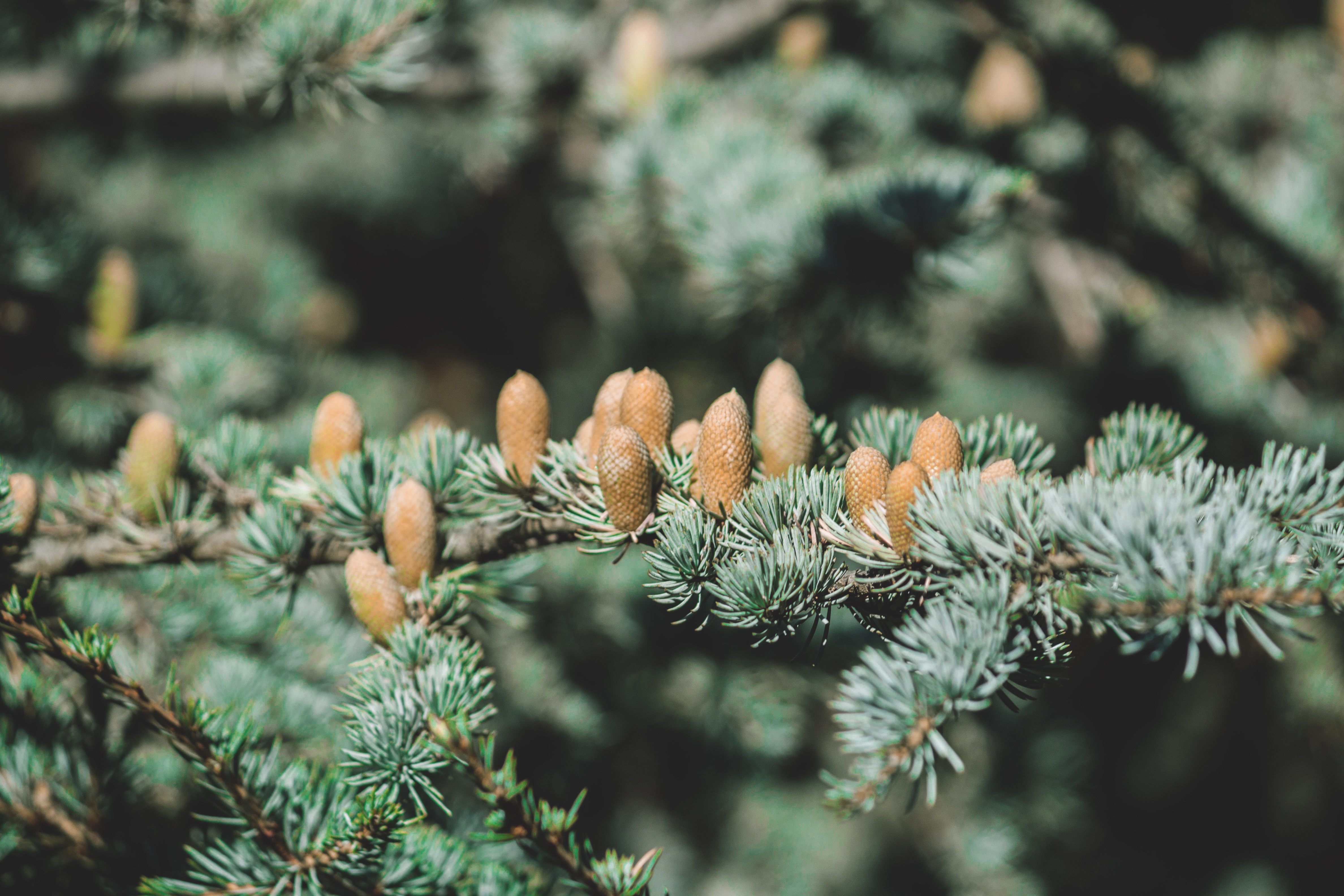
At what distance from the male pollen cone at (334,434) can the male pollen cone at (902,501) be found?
33cm

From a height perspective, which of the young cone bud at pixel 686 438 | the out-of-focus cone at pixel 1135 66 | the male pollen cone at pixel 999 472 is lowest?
the young cone bud at pixel 686 438

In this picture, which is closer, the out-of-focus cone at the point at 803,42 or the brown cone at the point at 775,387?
the brown cone at the point at 775,387

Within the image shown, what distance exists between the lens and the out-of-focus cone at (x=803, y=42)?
41.6 inches

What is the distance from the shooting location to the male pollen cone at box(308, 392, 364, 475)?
1.65ft

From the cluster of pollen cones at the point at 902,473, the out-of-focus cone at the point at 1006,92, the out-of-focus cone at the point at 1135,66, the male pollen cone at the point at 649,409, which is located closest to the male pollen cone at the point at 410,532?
the male pollen cone at the point at 649,409

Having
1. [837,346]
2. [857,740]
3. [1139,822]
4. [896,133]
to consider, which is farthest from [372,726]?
[1139,822]

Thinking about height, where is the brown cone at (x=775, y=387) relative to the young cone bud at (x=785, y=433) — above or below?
above

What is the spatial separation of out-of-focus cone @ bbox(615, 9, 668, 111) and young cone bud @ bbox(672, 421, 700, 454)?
54 cm

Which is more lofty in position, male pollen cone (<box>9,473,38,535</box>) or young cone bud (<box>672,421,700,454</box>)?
young cone bud (<box>672,421,700,454</box>)

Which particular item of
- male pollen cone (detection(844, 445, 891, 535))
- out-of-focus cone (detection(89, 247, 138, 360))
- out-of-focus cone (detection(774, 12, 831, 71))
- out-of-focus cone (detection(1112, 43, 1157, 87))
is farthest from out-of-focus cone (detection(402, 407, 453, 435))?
out-of-focus cone (detection(1112, 43, 1157, 87))

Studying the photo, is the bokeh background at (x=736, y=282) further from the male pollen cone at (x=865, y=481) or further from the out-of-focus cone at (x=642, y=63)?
the male pollen cone at (x=865, y=481)

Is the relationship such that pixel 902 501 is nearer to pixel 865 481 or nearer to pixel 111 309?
pixel 865 481

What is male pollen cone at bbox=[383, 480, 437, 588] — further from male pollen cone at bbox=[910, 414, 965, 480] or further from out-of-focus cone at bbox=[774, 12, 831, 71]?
out-of-focus cone at bbox=[774, 12, 831, 71]

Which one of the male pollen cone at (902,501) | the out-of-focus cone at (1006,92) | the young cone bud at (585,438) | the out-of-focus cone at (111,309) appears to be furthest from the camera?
the out-of-focus cone at (1006,92)
